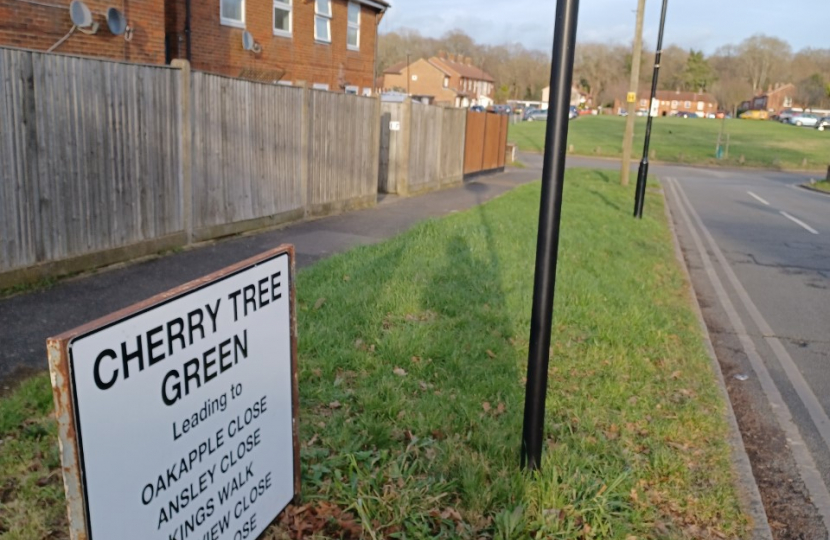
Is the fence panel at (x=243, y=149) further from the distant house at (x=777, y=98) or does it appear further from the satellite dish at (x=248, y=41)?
the distant house at (x=777, y=98)

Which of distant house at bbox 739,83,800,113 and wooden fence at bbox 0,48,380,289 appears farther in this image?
distant house at bbox 739,83,800,113

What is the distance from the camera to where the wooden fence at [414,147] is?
52.5ft

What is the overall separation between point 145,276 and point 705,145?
54.8 metres

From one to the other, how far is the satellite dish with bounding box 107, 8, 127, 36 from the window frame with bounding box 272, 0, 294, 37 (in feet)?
20.3

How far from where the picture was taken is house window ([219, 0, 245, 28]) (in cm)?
1617

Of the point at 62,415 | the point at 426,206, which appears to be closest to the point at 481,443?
the point at 62,415

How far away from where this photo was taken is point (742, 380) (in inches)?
232

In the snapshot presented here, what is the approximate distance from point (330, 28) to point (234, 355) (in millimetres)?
19275

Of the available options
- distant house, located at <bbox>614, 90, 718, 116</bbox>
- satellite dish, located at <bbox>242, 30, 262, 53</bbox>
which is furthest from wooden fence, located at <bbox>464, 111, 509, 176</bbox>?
distant house, located at <bbox>614, 90, 718, 116</bbox>

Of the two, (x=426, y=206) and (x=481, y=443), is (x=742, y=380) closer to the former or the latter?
(x=481, y=443)

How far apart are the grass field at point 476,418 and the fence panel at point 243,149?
2.09m

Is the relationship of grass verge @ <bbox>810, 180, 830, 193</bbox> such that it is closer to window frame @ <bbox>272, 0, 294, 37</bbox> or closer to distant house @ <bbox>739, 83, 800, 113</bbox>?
window frame @ <bbox>272, 0, 294, 37</bbox>

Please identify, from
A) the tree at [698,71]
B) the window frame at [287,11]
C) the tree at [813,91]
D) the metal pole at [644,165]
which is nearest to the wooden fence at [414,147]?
the window frame at [287,11]

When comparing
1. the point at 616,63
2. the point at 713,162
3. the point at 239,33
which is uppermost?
the point at 616,63
